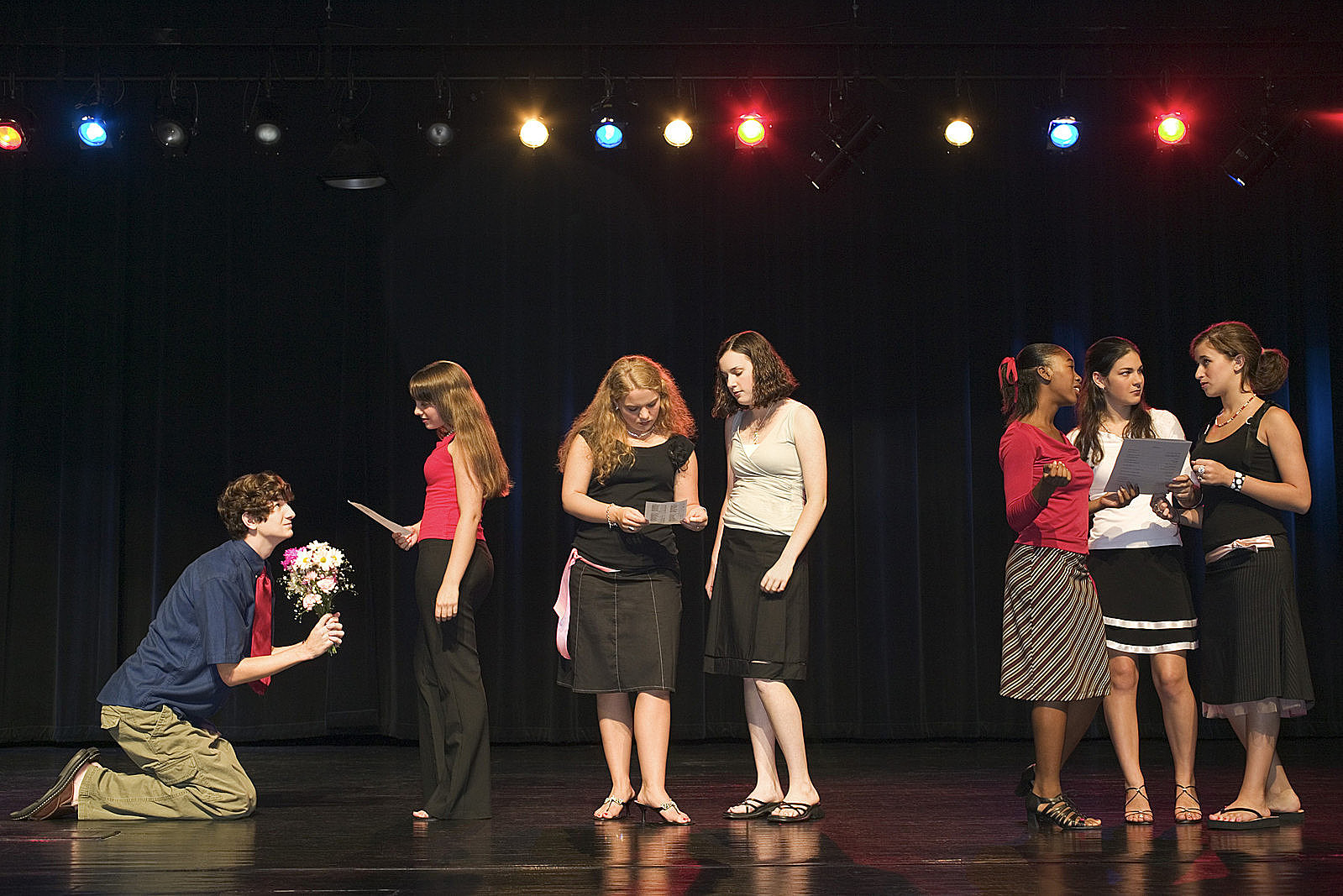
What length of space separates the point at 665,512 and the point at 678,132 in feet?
9.22

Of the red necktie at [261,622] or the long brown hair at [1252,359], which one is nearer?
the long brown hair at [1252,359]

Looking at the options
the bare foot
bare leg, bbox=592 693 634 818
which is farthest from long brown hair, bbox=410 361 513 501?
the bare foot

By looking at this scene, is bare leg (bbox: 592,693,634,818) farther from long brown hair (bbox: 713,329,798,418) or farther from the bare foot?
long brown hair (bbox: 713,329,798,418)

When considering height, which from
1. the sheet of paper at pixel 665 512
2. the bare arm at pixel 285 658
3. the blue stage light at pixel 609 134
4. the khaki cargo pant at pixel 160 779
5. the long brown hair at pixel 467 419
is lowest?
the khaki cargo pant at pixel 160 779

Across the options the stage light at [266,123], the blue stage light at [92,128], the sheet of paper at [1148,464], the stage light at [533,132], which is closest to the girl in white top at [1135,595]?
the sheet of paper at [1148,464]

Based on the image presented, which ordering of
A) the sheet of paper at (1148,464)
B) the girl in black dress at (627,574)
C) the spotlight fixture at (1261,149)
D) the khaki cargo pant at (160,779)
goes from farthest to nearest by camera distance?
the spotlight fixture at (1261,149), the khaki cargo pant at (160,779), the girl in black dress at (627,574), the sheet of paper at (1148,464)

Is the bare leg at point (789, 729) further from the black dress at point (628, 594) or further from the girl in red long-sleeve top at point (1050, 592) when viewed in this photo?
the girl in red long-sleeve top at point (1050, 592)

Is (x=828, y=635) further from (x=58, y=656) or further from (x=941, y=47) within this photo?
(x=58, y=656)

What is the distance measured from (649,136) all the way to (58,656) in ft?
13.3

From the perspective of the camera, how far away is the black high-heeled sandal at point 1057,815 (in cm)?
357

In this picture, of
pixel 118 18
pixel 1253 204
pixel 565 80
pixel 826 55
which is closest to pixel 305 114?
pixel 118 18

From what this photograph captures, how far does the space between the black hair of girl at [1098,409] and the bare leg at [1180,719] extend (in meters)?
0.66

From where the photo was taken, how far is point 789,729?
369cm

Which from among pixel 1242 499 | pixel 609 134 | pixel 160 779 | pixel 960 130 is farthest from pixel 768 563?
pixel 960 130
